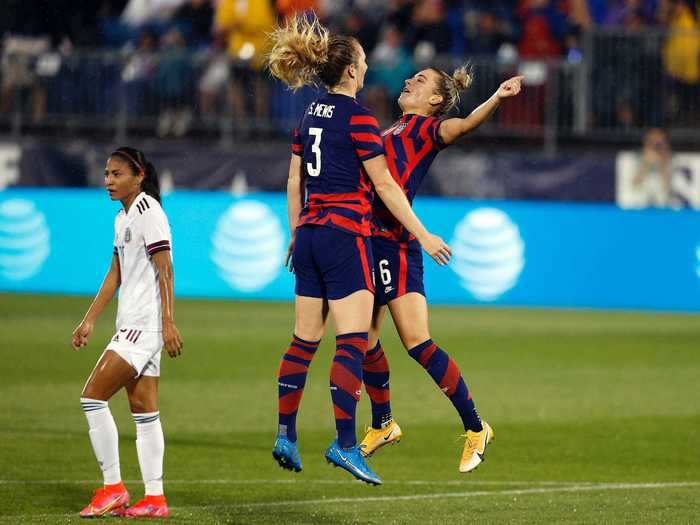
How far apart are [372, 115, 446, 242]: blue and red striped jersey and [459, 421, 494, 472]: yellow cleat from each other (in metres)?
1.11

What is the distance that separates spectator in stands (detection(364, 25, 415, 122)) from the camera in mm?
21500

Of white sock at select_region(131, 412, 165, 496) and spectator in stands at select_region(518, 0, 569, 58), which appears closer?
white sock at select_region(131, 412, 165, 496)

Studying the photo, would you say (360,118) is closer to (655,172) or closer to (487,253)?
(487,253)

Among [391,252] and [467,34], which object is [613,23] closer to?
[467,34]

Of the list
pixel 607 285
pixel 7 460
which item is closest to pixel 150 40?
pixel 607 285

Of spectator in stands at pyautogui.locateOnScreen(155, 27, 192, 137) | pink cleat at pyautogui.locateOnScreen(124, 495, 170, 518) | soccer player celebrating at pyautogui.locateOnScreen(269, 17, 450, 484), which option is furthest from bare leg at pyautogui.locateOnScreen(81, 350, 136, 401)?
spectator in stands at pyautogui.locateOnScreen(155, 27, 192, 137)

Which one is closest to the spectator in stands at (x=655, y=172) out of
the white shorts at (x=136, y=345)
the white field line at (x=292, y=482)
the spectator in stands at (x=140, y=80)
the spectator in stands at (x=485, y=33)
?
the spectator in stands at (x=485, y=33)

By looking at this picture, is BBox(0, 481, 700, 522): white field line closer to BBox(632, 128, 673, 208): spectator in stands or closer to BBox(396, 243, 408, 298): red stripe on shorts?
BBox(396, 243, 408, 298): red stripe on shorts

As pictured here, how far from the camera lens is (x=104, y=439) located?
26.2ft

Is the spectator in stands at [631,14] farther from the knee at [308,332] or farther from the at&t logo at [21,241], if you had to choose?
the knee at [308,332]

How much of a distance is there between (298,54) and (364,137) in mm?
548

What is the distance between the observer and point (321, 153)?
7539 millimetres

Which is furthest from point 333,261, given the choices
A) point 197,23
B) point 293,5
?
point 197,23

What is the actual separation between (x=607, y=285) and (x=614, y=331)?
1962 mm
